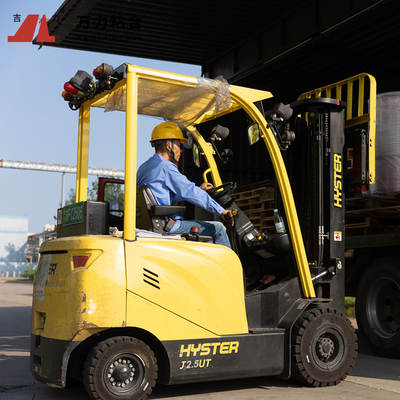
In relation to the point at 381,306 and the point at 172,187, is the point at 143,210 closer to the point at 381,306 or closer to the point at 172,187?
the point at 172,187

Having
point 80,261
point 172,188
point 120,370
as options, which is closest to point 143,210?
point 172,188

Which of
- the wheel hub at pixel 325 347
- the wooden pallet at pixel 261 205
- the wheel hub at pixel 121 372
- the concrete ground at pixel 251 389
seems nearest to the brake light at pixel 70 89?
the wheel hub at pixel 121 372

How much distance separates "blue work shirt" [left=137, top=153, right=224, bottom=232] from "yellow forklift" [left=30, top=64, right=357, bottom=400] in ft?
0.37

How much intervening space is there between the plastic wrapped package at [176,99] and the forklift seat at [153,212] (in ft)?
2.82

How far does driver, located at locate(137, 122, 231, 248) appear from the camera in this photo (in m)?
4.57

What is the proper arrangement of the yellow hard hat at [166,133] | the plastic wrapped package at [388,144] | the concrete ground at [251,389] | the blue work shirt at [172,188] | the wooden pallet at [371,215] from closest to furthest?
the concrete ground at [251,389] < the blue work shirt at [172,188] < the yellow hard hat at [166,133] < the plastic wrapped package at [388,144] < the wooden pallet at [371,215]

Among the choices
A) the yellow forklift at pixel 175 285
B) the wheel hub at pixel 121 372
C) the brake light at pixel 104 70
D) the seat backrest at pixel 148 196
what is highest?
the brake light at pixel 104 70

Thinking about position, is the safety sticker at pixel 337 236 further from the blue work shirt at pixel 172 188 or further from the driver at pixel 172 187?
the blue work shirt at pixel 172 188

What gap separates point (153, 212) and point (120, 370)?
1.23 m

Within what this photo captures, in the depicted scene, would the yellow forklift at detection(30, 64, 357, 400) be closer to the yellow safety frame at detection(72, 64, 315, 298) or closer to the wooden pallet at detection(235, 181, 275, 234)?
the yellow safety frame at detection(72, 64, 315, 298)

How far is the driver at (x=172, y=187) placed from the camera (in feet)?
15.0

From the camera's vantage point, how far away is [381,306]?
21.5 ft

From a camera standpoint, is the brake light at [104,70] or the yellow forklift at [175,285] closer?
the yellow forklift at [175,285]

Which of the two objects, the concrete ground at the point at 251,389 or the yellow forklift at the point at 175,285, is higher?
the yellow forklift at the point at 175,285
